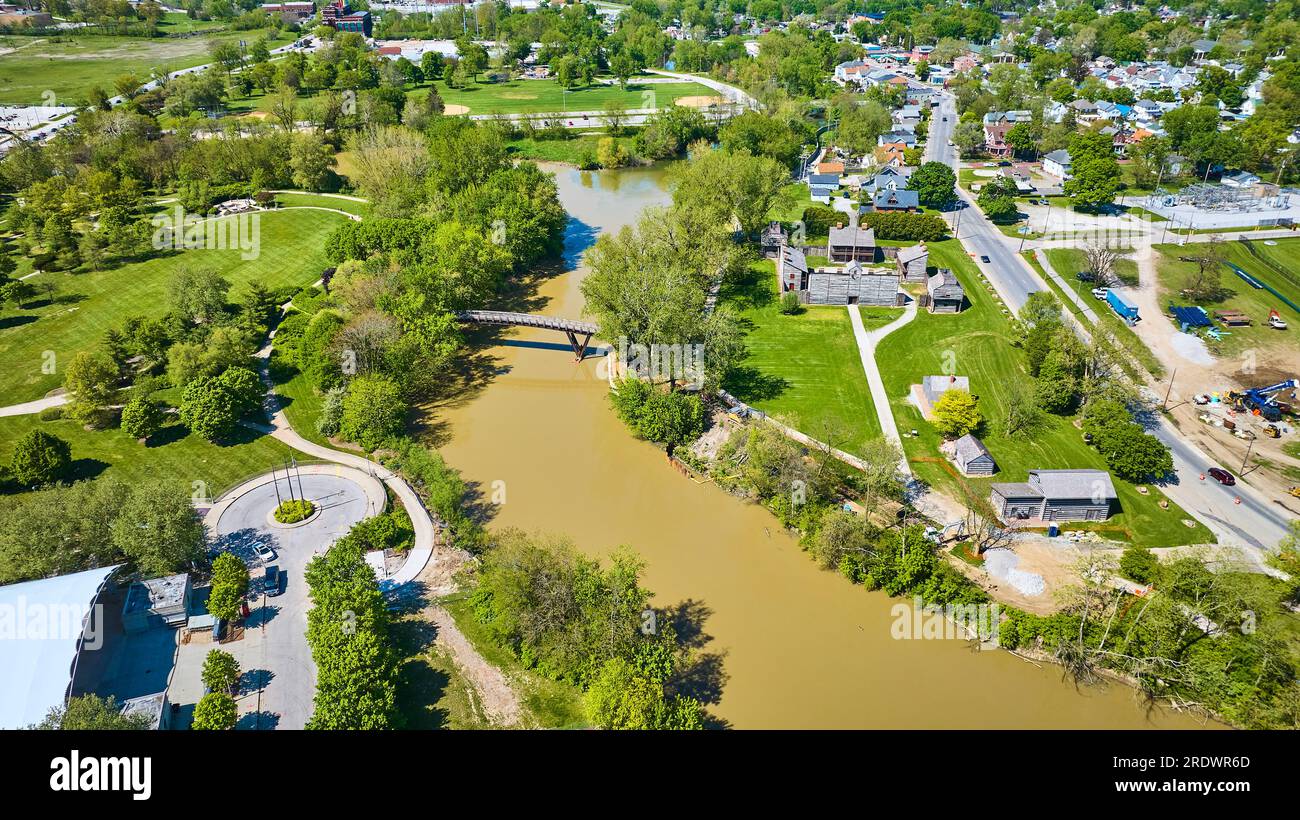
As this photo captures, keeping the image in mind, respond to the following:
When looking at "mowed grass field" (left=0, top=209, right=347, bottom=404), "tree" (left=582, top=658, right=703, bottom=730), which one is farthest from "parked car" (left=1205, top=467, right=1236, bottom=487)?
"mowed grass field" (left=0, top=209, right=347, bottom=404)

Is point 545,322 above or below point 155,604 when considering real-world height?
above

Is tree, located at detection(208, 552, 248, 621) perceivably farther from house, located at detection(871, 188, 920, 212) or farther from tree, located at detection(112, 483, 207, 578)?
house, located at detection(871, 188, 920, 212)

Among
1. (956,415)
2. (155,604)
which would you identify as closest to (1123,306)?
(956,415)

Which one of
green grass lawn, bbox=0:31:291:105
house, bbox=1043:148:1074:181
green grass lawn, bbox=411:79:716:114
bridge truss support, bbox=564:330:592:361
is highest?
green grass lawn, bbox=0:31:291:105

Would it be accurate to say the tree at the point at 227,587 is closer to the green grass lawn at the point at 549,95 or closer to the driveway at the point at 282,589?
the driveway at the point at 282,589

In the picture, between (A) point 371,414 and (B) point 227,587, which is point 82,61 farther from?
(B) point 227,587

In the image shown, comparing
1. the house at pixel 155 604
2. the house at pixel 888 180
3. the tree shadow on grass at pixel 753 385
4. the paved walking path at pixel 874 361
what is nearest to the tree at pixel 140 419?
the house at pixel 155 604
